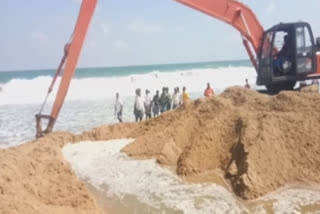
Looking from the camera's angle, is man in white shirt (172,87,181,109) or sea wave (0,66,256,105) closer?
man in white shirt (172,87,181,109)

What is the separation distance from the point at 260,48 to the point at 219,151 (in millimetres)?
5906

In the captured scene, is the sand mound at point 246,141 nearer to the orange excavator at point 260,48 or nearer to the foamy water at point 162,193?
the foamy water at point 162,193

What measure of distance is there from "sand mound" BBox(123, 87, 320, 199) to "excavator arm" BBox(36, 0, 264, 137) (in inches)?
124

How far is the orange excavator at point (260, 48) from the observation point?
13.0 meters

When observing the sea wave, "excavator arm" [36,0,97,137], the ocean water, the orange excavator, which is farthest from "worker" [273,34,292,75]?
the sea wave

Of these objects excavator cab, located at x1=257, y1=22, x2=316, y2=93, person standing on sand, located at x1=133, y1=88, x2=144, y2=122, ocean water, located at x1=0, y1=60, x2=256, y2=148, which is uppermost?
excavator cab, located at x1=257, y1=22, x2=316, y2=93

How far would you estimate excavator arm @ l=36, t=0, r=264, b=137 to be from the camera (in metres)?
13.0

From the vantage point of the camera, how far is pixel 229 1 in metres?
14.5

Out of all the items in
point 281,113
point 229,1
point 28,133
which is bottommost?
point 28,133

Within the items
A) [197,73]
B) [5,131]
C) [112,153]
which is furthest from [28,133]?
[197,73]

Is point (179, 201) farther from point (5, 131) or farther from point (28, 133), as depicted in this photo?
point (5, 131)

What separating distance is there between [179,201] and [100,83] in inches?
1729

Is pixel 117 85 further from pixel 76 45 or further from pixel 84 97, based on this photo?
pixel 76 45

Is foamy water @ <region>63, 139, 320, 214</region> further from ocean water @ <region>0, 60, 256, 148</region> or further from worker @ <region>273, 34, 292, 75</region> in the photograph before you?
ocean water @ <region>0, 60, 256, 148</region>
